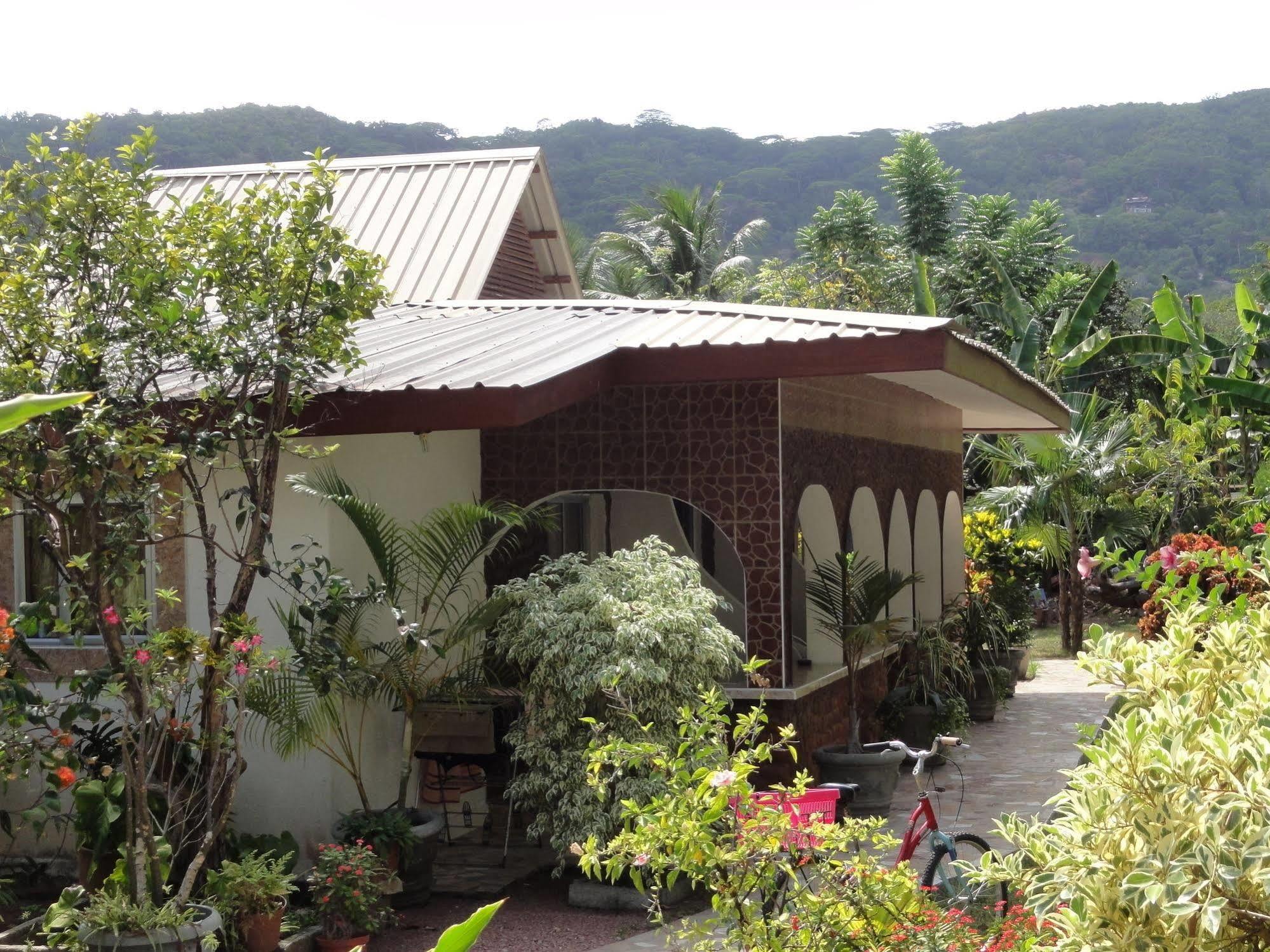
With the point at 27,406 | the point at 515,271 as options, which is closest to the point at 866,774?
the point at 515,271

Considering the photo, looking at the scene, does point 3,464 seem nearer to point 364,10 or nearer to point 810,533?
point 364,10

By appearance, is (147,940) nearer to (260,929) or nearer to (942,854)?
(260,929)

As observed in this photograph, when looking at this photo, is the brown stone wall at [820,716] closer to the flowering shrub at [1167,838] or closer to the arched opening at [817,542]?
the arched opening at [817,542]

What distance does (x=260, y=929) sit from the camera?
245 inches

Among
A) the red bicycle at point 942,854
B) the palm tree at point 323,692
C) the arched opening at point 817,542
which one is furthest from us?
the arched opening at point 817,542

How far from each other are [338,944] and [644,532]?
8.21m

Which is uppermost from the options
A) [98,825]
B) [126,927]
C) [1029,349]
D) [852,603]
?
[1029,349]

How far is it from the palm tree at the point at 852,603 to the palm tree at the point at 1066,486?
9.55m

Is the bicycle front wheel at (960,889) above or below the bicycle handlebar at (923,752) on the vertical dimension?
below

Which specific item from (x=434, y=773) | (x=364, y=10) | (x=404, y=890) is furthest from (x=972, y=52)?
(x=404, y=890)

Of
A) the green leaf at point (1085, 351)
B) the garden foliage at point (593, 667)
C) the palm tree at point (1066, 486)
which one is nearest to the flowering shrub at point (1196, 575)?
the garden foliage at point (593, 667)

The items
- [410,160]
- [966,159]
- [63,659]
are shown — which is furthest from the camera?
[966,159]

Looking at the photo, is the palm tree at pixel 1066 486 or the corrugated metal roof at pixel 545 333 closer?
the corrugated metal roof at pixel 545 333

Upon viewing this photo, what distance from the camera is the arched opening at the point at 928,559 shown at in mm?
14492
